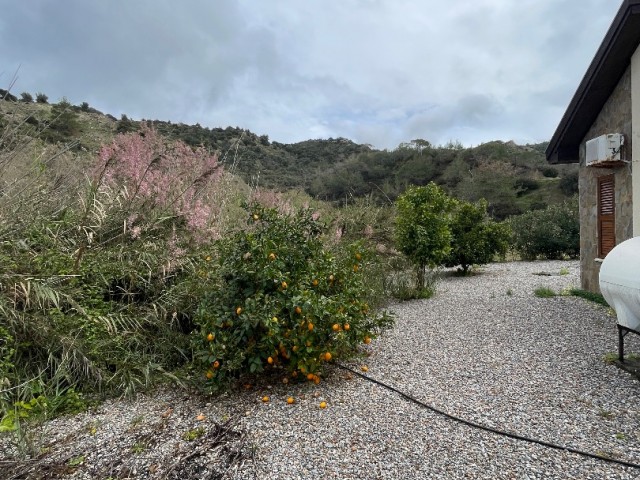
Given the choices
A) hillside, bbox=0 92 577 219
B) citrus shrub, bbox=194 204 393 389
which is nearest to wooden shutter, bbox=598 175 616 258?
citrus shrub, bbox=194 204 393 389

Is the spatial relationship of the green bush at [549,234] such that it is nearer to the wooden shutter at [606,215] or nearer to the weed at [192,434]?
the wooden shutter at [606,215]

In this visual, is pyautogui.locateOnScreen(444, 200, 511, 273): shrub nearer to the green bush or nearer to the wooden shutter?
the green bush

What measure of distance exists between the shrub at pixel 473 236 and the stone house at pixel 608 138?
3097 mm

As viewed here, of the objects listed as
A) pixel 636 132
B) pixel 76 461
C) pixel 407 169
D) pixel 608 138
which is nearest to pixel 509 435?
pixel 76 461

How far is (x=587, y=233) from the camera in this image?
7.12 meters

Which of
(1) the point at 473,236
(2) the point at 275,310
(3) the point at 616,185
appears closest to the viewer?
(2) the point at 275,310

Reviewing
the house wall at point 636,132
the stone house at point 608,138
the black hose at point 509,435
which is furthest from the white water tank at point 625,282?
the stone house at point 608,138

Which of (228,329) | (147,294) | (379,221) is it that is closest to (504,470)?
(228,329)

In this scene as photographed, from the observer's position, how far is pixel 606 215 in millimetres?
6543

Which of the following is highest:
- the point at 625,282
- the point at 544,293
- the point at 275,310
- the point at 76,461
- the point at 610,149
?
the point at 610,149

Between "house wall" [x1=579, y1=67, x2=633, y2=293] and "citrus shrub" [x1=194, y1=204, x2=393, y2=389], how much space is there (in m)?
4.34

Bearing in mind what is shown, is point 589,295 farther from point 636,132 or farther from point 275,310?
point 275,310

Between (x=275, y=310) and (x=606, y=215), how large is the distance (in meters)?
5.65

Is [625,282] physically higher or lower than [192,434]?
higher
